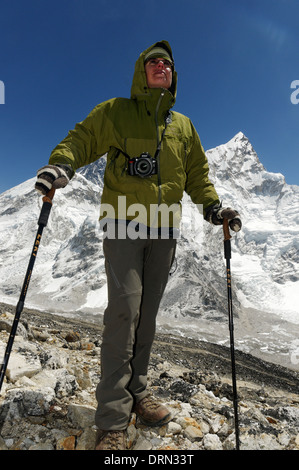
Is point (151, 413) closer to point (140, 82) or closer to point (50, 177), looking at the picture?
point (50, 177)

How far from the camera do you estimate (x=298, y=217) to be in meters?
185

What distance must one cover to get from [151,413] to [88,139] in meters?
3.25

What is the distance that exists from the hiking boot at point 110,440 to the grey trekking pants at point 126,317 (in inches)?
2.7

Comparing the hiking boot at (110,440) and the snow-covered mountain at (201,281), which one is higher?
the snow-covered mountain at (201,281)

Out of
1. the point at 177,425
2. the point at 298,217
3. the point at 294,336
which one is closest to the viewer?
the point at 177,425

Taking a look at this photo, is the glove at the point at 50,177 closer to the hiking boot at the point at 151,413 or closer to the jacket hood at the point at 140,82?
the jacket hood at the point at 140,82

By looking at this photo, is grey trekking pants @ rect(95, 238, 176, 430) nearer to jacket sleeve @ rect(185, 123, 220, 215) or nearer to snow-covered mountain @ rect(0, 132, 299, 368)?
jacket sleeve @ rect(185, 123, 220, 215)

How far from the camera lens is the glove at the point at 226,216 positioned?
4004 millimetres

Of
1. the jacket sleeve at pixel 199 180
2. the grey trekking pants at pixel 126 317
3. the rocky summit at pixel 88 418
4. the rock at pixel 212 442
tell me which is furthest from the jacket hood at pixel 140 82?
the rock at pixel 212 442

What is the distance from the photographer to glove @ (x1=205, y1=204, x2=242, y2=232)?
400cm
